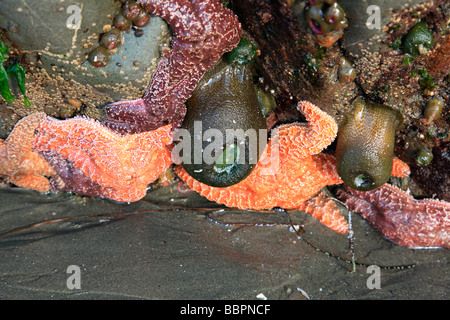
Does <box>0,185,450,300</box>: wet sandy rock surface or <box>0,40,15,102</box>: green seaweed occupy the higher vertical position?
<box>0,40,15,102</box>: green seaweed

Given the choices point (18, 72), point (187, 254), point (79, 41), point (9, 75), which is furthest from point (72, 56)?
point (187, 254)

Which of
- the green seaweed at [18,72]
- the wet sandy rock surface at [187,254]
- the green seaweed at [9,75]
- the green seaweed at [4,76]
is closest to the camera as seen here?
the green seaweed at [4,76]

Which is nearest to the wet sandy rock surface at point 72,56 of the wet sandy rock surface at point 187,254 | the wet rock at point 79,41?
the wet rock at point 79,41

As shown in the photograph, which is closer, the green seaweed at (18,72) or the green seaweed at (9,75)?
the green seaweed at (9,75)

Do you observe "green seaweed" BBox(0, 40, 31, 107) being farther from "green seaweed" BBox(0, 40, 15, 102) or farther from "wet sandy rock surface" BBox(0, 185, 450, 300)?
"wet sandy rock surface" BBox(0, 185, 450, 300)

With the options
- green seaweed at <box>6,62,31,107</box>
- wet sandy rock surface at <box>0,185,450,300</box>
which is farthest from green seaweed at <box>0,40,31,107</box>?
wet sandy rock surface at <box>0,185,450,300</box>

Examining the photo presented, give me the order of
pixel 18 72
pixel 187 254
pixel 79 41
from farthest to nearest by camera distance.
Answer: pixel 187 254
pixel 18 72
pixel 79 41

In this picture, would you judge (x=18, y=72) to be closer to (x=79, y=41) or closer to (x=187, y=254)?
(x=79, y=41)

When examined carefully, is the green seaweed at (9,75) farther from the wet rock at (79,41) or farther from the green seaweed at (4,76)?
the wet rock at (79,41)

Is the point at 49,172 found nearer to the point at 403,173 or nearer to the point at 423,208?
the point at 403,173

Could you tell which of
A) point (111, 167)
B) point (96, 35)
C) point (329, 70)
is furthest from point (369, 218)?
point (96, 35)

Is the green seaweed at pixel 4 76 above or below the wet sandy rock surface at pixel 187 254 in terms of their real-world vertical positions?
above
